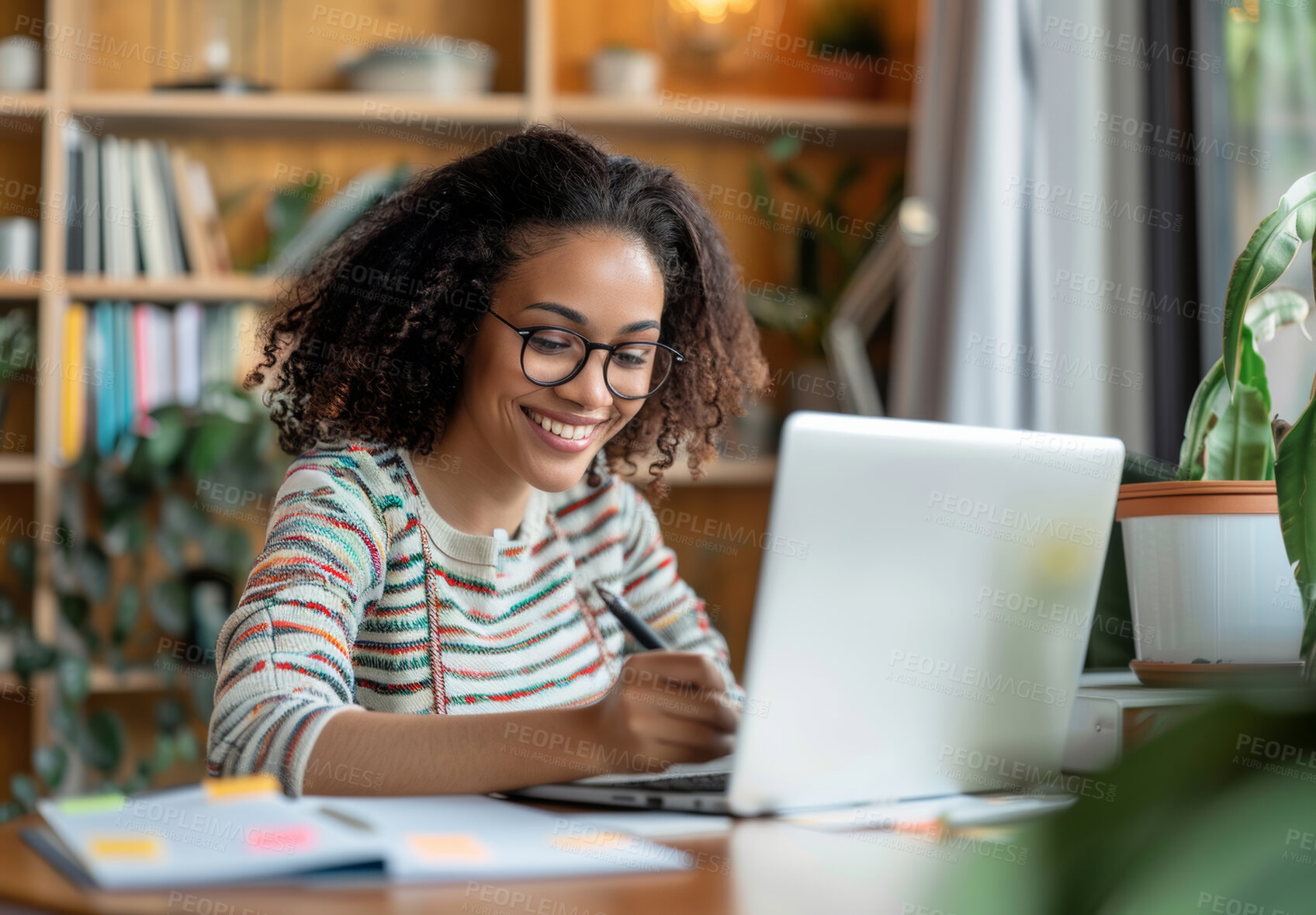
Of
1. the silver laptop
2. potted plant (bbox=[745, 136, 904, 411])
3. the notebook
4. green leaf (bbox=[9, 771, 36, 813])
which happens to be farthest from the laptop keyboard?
green leaf (bbox=[9, 771, 36, 813])

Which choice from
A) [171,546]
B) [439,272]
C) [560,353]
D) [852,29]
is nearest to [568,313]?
[560,353]

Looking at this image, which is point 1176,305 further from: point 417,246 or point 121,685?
point 121,685

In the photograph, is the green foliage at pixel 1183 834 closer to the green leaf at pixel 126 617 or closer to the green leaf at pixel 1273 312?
the green leaf at pixel 1273 312

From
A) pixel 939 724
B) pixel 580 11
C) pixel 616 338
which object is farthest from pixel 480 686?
pixel 580 11

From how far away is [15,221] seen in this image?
253 centimetres

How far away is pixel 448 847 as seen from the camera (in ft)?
2.15

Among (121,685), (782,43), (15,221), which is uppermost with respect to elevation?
(782,43)

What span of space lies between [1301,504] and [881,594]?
306 millimetres

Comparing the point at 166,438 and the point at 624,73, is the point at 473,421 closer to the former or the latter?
the point at 166,438

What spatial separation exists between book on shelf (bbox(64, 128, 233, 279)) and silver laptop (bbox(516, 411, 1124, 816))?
2.06 m

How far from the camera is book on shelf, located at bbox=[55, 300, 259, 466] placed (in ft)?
8.25

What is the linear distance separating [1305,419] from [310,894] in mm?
723

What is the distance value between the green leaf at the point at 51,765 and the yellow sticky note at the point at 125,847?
2.04 meters

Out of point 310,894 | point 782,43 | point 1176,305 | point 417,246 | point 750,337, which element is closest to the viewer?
point 310,894
